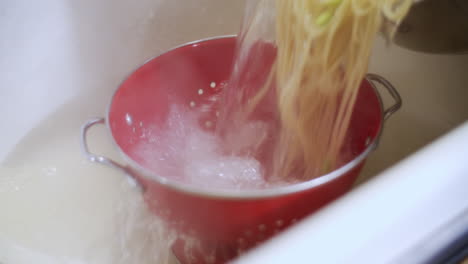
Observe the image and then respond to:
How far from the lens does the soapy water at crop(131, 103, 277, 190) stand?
0.64 meters

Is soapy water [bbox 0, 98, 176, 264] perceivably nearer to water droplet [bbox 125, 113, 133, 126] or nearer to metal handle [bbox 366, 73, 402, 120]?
water droplet [bbox 125, 113, 133, 126]

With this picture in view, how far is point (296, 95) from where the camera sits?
21.1 inches

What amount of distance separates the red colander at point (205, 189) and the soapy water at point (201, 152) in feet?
0.07

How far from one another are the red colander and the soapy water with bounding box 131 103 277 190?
0.02 meters

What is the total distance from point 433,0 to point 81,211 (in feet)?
2.16

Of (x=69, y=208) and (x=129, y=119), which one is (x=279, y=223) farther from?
(x=69, y=208)

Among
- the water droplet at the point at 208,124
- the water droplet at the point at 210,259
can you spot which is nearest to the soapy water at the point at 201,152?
the water droplet at the point at 208,124

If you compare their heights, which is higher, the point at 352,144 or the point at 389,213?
the point at 389,213

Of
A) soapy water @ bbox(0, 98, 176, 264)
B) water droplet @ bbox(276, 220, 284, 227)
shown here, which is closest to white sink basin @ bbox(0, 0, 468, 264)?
soapy water @ bbox(0, 98, 176, 264)

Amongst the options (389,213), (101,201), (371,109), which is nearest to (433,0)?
(371,109)

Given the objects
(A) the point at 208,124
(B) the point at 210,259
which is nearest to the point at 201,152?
(A) the point at 208,124

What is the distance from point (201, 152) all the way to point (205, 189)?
0.26 meters

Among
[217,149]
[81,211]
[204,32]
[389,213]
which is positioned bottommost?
[81,211]

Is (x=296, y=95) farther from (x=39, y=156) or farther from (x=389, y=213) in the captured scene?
(x=39, y=156)
